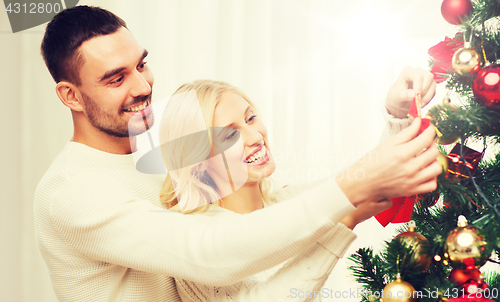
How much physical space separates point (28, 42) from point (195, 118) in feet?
5.66


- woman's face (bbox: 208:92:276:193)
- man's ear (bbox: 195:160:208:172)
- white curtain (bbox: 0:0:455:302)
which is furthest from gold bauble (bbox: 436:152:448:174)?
white curtain (bbox: 0:0:455:302)

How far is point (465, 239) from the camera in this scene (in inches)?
23.3

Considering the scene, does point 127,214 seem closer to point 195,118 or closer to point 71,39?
point 195,118

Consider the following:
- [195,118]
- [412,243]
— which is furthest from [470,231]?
[195,118]

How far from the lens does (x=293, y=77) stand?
1.96m

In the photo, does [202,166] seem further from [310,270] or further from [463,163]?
[463,163]

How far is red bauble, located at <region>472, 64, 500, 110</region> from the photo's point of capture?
613 mm

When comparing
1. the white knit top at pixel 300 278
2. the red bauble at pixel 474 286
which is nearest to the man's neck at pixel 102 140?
the white knit top at pixel 300 278

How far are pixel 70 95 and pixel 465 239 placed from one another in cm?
90

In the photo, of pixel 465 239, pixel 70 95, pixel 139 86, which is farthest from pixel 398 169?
pixel 70 95

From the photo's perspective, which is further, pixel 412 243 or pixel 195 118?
pixel 195 118

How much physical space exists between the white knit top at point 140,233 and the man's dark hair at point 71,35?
0.20 m

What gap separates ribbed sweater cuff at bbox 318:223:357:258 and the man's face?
1.79 feet

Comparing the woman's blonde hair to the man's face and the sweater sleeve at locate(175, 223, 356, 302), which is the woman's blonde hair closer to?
the man's face
